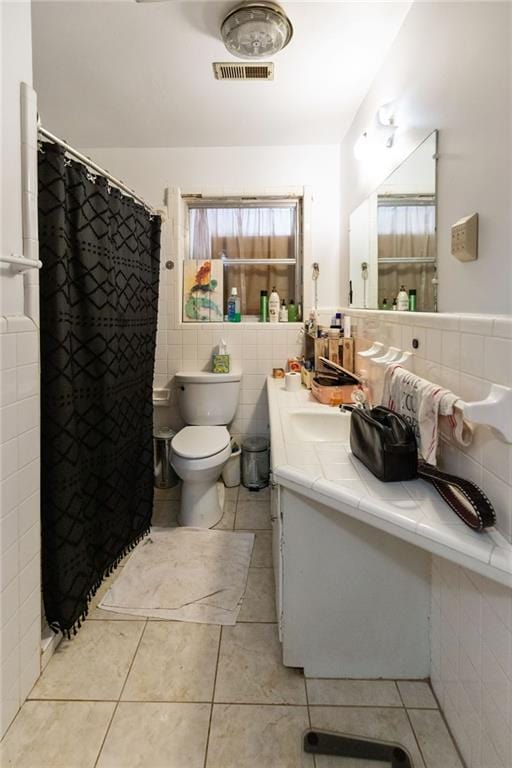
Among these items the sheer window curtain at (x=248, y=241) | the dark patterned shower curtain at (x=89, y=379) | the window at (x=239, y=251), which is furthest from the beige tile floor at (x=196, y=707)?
the sheer window curtain at (x=248, y=241)

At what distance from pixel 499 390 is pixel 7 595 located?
1.41m

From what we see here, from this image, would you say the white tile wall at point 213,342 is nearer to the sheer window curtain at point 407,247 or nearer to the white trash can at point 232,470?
the white trash can at point 232,470

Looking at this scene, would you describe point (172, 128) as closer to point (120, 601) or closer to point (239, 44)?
point (239, 44)

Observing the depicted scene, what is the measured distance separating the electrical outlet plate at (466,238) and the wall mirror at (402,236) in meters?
0.17

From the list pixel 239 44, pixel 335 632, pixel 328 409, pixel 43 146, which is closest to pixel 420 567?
pixel 335 632

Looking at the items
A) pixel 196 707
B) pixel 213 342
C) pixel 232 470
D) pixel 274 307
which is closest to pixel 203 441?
pixel 232 470

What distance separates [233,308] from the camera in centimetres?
277

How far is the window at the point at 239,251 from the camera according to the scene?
2.78 m

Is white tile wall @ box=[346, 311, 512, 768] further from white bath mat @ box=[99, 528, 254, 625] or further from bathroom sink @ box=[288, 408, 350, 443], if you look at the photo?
white bath mat @ box=[99, 528, 254, 625]

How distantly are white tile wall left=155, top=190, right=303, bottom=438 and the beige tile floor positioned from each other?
5.10ft

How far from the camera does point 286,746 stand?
43.5 inches

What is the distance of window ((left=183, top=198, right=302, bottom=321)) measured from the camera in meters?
2.78

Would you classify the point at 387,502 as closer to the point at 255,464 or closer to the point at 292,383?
the point at 292,383

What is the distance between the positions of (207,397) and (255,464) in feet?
1.81
